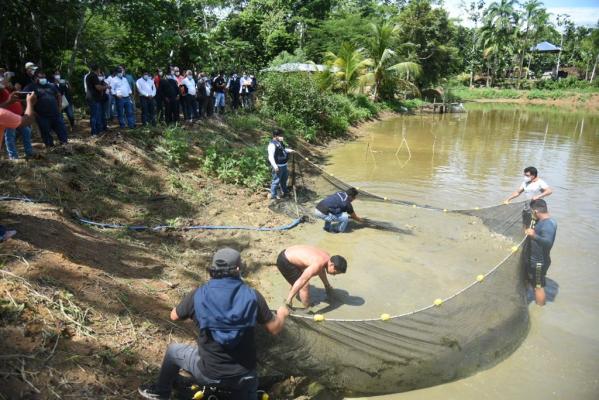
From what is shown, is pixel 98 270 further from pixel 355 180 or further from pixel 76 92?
pixel 76 92

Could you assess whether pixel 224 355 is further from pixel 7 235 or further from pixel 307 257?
pixel 7 235

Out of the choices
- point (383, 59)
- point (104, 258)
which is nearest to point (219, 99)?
point (104, 258)

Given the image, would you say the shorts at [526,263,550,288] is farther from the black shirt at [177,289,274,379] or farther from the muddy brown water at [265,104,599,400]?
the black shirt at [177,289,274,379]

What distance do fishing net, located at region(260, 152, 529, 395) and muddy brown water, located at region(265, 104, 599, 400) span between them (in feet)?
0.75

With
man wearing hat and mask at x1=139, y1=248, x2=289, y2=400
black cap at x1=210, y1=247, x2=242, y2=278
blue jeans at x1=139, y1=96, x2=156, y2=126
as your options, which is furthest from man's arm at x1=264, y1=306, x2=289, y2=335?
blue jeans at x1=139, y1=96, x2=156, y2=126

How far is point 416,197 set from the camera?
11.7 metres

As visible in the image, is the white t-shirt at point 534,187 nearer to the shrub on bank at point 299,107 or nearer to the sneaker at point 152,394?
the sneaker at point 152,394

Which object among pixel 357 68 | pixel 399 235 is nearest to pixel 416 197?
pixel 399 235

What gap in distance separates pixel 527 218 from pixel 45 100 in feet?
28.1

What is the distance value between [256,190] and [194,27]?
8.63 metres

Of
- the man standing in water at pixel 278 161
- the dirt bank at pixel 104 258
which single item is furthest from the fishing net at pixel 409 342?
the man standing in water at pixel 278 161

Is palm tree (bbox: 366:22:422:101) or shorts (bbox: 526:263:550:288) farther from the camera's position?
palm tree (bbox: 366:22:422:101)

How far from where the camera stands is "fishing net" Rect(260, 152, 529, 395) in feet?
12.2

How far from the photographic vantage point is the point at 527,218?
23.2ft
